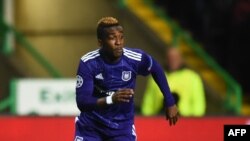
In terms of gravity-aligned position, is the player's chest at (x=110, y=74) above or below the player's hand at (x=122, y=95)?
above

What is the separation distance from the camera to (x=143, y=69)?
877 centimetres

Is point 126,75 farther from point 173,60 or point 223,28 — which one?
point 223,28

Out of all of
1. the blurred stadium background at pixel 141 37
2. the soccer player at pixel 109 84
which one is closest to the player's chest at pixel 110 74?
the soccer player at pixel 109 84

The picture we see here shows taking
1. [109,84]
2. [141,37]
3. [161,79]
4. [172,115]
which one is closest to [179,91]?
[161,79]

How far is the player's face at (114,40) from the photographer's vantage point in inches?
328

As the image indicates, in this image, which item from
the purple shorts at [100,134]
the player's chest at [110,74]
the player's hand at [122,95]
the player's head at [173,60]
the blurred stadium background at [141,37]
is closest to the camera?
the player's hand at [122,95]

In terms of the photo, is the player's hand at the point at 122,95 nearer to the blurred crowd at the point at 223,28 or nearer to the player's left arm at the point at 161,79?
the player's left arm at the point at 161,79

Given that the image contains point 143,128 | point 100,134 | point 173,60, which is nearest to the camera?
point 100,134

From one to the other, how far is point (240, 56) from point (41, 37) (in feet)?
12.0

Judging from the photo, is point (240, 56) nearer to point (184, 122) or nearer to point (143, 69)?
point (184, 122)

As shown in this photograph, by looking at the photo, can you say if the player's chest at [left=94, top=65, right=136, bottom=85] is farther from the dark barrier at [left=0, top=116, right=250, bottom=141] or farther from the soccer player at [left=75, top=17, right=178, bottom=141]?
the dark barrier at [left=0, top=116, right=250, bottom=141]

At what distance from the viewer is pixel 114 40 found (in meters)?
8.34

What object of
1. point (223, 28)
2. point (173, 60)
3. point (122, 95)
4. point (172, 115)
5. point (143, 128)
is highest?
point (223, 28)

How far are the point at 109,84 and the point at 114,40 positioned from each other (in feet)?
1.43
